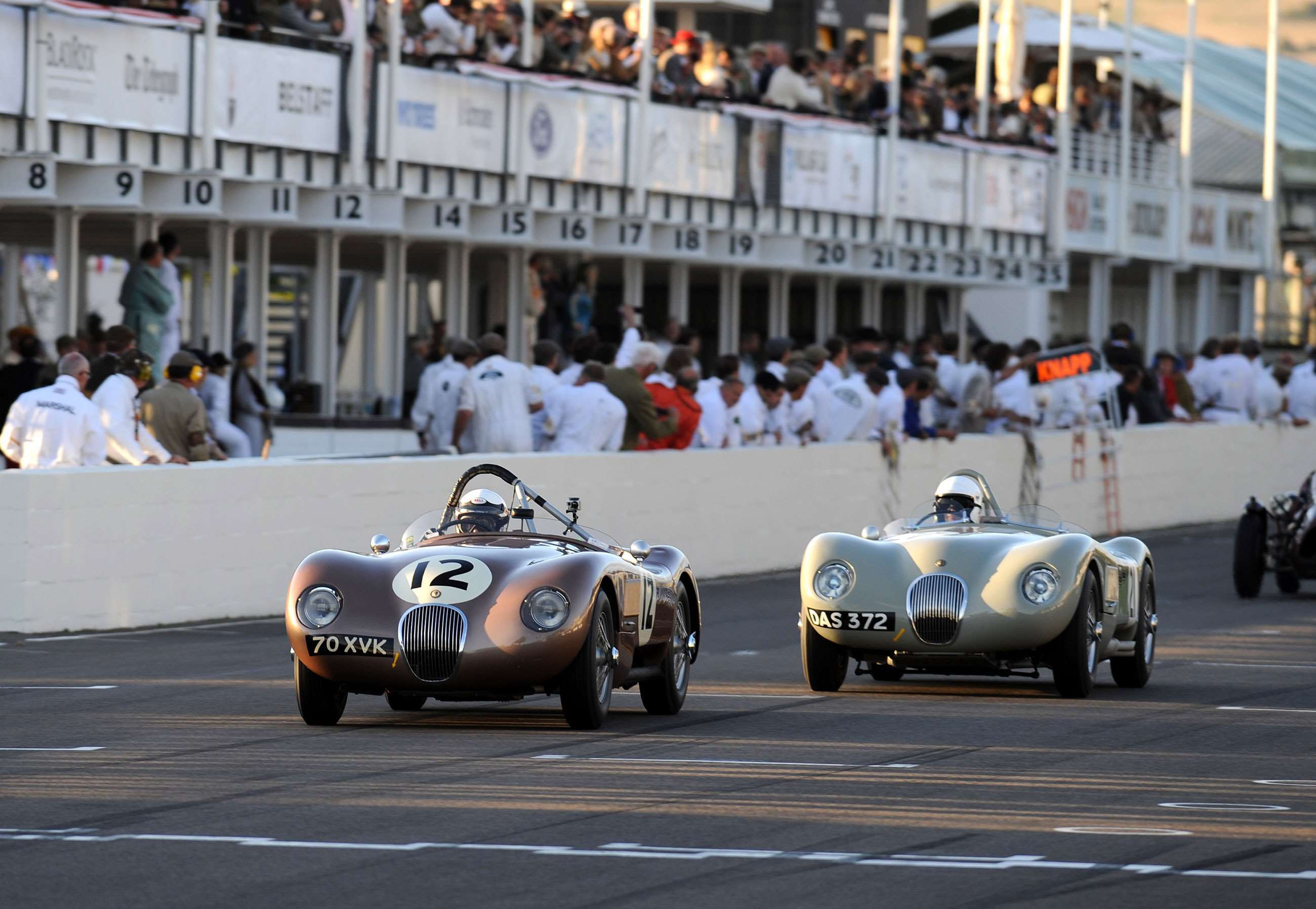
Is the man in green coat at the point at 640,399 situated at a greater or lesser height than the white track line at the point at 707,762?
greater

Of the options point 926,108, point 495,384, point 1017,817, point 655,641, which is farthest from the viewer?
point 926,108

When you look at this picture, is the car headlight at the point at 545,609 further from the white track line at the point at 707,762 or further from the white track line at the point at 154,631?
the white track line at the point at 154,631

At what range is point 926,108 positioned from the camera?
37562 mm

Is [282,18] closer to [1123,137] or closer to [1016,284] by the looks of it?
[1016,284]

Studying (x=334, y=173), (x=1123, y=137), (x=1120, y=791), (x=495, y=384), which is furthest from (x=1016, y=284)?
(x=1120, y=791)

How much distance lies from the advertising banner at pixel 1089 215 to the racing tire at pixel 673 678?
30.8 meters

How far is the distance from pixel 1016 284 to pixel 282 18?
19930 mm

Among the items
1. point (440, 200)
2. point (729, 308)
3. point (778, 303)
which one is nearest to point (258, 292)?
point (440, 200)

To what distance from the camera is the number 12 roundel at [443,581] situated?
10.9 m

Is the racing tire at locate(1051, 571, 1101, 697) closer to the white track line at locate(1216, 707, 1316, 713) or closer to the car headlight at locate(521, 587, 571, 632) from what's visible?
the white track line at locate(1216, 707, 1316, 713)

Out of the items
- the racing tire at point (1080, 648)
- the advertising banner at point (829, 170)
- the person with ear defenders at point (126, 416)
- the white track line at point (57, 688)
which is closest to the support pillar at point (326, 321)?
the advertising banner at point (829, 170)

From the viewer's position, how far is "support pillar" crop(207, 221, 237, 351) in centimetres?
2581

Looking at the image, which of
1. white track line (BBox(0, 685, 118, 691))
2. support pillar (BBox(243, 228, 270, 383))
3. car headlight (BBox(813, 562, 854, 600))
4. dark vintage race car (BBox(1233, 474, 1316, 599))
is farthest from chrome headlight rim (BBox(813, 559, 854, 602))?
support pillar (BBox(243, 228, 270, 383))

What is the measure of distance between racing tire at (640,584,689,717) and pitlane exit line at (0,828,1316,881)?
12.9ft
